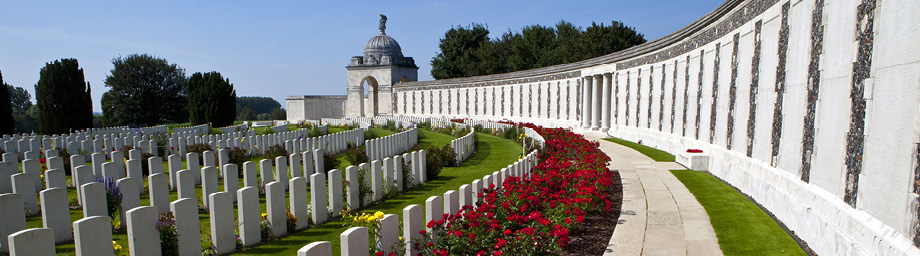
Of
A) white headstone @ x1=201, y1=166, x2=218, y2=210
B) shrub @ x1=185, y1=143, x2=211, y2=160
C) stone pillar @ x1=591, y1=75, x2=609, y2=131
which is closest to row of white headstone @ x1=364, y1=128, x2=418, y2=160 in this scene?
shrub @ x1=185, y1=143, x2=211, y2=160

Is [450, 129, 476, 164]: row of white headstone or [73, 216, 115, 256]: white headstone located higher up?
[73, 216, 115, 256]: white headstone

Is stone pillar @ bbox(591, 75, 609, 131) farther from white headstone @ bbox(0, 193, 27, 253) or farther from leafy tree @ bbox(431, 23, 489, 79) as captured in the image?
leafy tree @ bbox(431, 23, 489, 79)

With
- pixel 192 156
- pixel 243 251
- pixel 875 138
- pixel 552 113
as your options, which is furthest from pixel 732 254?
pixel 552 113

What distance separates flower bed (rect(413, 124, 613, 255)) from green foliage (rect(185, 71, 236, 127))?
30.1 metres

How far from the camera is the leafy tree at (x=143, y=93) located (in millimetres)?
48531

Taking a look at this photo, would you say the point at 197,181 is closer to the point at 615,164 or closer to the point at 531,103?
the point at 615,164

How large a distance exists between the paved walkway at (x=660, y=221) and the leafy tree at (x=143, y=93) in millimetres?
51733

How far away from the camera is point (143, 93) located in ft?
161

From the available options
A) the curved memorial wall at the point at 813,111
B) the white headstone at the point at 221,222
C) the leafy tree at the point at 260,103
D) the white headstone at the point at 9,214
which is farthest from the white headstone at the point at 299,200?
the leafy tree at the point at 260,103

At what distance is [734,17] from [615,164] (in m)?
4.09

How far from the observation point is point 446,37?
62.4 metres

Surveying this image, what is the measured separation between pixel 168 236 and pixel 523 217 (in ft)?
11.6

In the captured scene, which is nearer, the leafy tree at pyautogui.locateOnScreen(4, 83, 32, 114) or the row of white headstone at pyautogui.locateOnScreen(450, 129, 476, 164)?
the row of white headstone at pyautogui.locateOnScreen(450, 129, 476, 164)

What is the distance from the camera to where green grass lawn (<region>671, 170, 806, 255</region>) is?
552 cm
